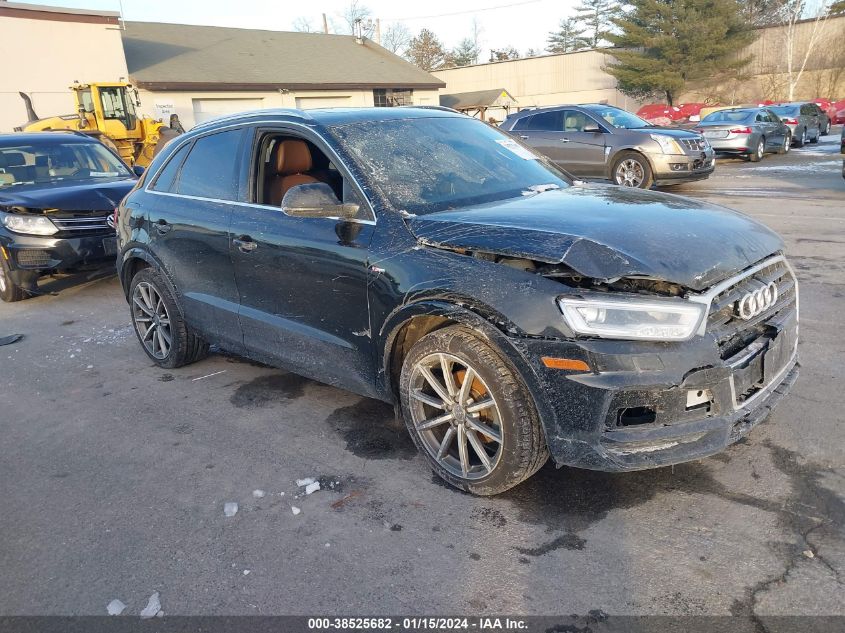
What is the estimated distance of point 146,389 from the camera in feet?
16.4

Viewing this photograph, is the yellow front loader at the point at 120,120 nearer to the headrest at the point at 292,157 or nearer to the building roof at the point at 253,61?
the building roof at the point at 253,61

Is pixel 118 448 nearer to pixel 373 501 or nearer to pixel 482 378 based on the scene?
pixel 373 501

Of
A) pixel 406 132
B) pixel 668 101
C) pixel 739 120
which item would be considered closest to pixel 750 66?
pixel 668 101

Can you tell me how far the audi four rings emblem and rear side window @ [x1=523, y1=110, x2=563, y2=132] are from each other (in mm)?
11229

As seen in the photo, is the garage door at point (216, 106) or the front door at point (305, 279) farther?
the garage door at point (216, 106)

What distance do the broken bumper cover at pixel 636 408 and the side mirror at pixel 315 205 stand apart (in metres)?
1.31

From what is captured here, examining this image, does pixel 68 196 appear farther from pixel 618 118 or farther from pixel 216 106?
pixel 216 106

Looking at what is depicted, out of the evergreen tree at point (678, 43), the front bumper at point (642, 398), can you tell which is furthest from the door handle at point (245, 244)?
the evergreen tree at point (678, 43)

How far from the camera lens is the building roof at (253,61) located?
98.2 ft

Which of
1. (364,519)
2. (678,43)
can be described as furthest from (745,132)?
(678,43)

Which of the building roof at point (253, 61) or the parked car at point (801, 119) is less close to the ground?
the building roof at point (253, 61)

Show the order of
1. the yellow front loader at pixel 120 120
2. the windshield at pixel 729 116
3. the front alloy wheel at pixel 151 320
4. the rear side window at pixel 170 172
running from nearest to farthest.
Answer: the rear side window at pixel 170 172 → the front alloy wheel at pixel 151 320 → the windshield at pixel 729 116 → the yellow front loader at pixel 120 120

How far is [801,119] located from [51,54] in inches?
1128

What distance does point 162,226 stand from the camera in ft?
16.1
